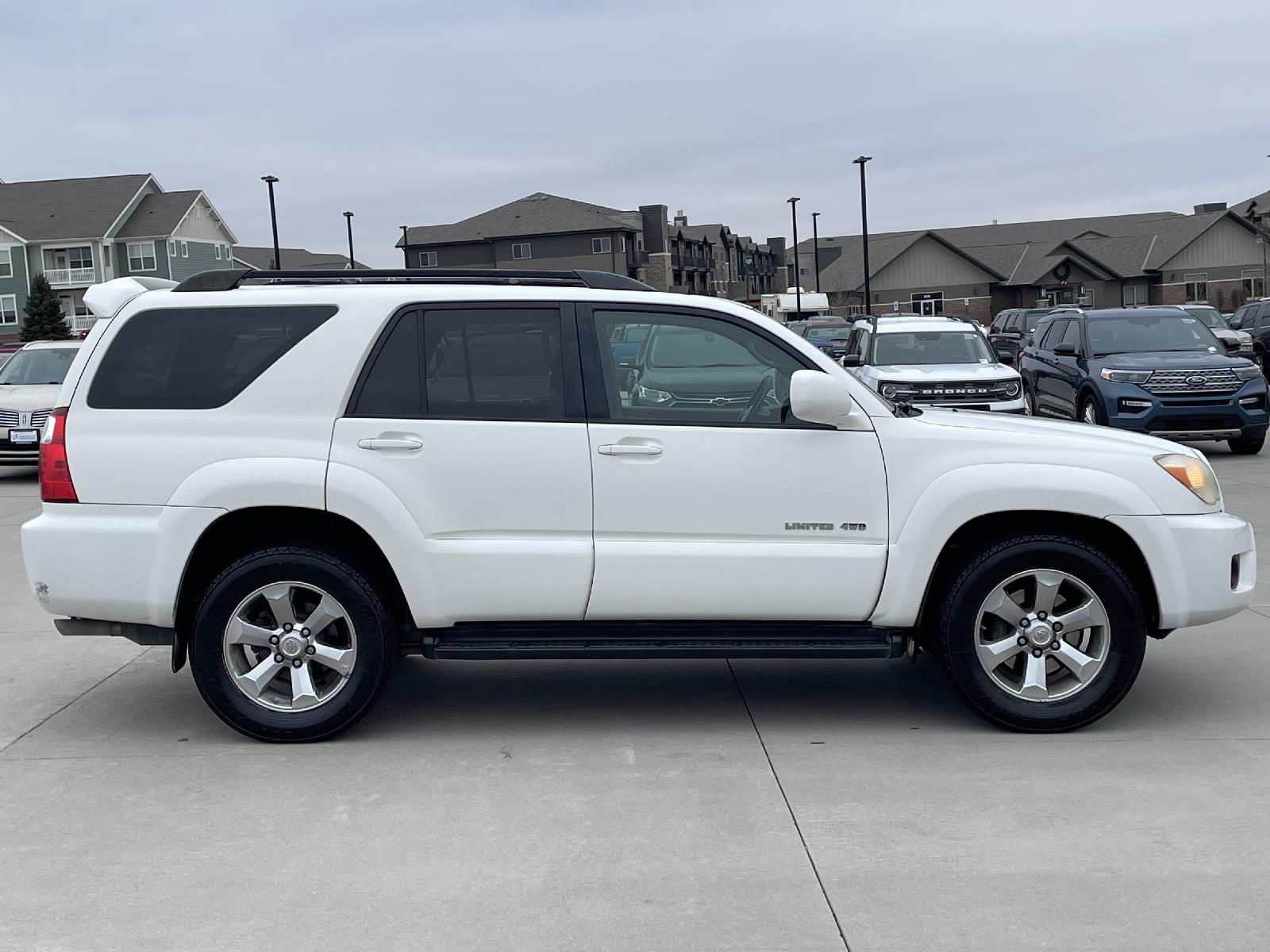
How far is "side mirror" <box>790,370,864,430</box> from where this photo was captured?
536 centimetres

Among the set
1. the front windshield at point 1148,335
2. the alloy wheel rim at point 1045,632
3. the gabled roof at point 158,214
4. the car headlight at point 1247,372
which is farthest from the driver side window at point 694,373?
the gabled roof at point 158,214

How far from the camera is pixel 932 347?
1794 centimetres

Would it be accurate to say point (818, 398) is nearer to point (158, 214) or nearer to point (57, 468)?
point (57, 468)

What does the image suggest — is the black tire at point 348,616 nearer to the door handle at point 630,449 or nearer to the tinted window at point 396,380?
the tinted window at point 396,380

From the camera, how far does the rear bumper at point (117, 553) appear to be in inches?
216

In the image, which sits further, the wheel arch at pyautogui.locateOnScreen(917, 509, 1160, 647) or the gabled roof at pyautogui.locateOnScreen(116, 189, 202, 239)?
the gabled roof at pyautogui.locateOnScreen(116, 189, 202, 239)

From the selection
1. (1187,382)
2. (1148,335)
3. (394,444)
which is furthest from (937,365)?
(394,444)

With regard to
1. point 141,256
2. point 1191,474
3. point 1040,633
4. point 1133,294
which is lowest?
point 1040,633

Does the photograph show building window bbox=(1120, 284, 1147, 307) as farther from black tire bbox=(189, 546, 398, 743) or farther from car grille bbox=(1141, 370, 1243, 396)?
black tire bbox=(189, 546, 398, 743)

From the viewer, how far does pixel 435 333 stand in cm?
564

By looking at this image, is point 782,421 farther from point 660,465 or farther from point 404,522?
point 404,522

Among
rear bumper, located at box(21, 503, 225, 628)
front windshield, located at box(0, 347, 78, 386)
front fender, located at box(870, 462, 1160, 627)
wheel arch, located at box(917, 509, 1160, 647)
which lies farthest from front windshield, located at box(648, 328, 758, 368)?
front windshield, located at box(0, 347, 78, 386)

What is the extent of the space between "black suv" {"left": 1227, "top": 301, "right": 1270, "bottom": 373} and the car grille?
1096cm

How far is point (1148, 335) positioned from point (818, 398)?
13.1m
